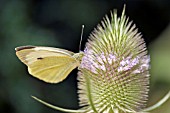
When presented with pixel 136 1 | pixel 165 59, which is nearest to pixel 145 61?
pixel 165 59

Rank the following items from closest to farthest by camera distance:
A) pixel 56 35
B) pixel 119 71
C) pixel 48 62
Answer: pixel 119 71, pixel 48 62, pixel 56 35

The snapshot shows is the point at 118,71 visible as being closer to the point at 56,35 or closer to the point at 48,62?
the point at 48,62

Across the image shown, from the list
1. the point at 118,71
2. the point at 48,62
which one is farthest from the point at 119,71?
the point at 48,62

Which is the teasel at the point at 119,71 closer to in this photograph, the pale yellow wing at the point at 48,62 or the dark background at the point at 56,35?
the pale yellow wing at the point at 48,62

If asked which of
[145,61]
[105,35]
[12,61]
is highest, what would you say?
[12,61]

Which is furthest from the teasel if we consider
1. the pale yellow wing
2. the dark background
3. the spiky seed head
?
the dark background

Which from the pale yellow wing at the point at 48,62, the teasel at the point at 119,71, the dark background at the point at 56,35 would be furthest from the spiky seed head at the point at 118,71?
the dark background at the point at 56,35

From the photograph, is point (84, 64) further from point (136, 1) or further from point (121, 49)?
point (136, 1)

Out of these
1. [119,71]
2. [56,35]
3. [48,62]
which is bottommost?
[119,71]
